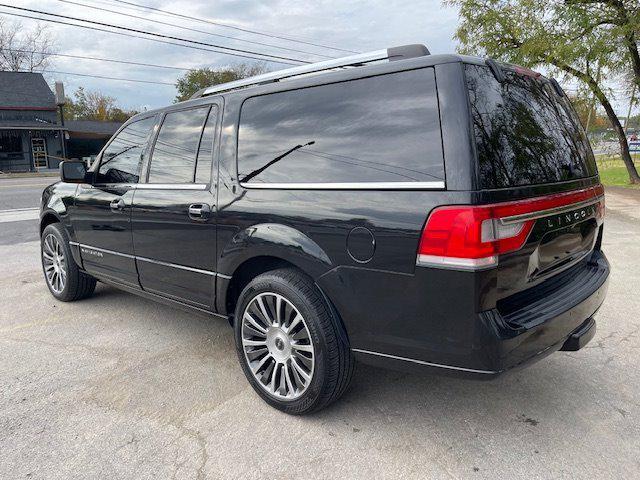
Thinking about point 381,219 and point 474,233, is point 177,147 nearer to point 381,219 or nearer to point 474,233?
point 381,219

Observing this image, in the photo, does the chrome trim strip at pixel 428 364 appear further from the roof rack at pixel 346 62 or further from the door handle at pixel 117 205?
the door handle at pixel 117 205

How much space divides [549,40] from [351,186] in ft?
52.0

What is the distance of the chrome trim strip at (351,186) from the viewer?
2.22m

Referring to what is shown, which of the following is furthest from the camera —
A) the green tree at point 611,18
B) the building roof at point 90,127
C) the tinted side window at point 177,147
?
the building roof at point 90,127

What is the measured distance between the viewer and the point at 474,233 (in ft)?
6.84

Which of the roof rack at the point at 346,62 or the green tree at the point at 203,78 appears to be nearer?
the roof rack at the point at 346,62

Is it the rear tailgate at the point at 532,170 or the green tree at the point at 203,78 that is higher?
the green tree at the point at 203,78

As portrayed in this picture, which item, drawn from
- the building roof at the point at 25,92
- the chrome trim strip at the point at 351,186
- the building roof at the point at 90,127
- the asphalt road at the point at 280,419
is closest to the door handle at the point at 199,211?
the chrome trim strip at the point at 351,186

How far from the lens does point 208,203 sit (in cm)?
318

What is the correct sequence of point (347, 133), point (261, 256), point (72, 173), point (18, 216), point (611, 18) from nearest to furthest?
point (347, 133) < point (261, 256) < point (72, 173) < point (18, 216) < point (611, 18)

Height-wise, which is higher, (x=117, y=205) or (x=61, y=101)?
(x=61, y=101)

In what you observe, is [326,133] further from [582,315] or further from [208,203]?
[582,315]

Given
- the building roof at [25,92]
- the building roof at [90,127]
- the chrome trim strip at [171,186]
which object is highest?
the building roof at [25,92]

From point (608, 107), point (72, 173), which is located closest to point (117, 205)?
point (72, 173)
